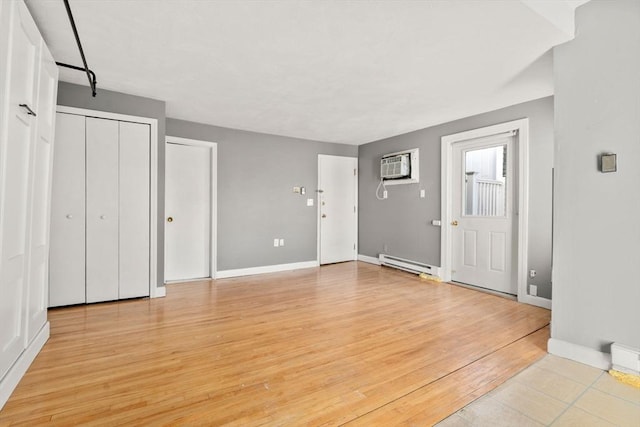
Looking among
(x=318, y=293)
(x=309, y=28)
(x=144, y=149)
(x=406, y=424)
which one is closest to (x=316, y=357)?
(x=406, y=424)

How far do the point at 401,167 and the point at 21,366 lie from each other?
15.8 feet

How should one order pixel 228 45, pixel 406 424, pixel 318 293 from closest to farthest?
1. pixel 406 424
2. pixel 228 45
3. pixel 318 293

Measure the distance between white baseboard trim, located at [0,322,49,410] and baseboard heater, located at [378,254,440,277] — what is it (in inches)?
179

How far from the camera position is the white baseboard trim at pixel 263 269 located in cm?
482

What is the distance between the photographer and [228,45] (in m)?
2.40

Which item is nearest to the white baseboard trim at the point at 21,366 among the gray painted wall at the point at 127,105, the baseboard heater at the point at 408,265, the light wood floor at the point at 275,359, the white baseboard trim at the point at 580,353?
the light wood floor at the point at 275,359

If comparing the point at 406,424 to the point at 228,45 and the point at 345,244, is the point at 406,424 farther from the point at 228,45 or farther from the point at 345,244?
the point at 345,244

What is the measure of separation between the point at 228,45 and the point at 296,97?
3.98 feet

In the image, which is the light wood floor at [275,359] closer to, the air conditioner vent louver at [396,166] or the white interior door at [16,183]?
the white interior door at [16,183]

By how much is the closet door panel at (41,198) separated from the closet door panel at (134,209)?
3.54 feet

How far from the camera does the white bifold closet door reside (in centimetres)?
322

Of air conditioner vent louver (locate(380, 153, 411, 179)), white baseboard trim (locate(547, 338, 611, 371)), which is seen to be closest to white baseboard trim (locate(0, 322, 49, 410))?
white baseboard trim (locate(547, 338, 611, 371))

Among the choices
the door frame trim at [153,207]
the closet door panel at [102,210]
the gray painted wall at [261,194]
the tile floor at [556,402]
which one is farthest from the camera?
the gray painted wall at [261,194]

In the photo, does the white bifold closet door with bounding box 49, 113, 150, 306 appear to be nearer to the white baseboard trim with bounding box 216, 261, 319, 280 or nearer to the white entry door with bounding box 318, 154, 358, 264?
the white baseboard trim with bounding box 216, 261, 319, 280
